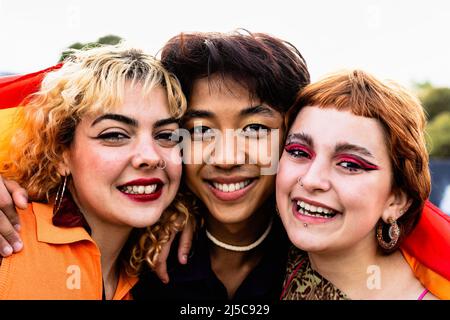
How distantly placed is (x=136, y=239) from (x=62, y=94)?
92cm

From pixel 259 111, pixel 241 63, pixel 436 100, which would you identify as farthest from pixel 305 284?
pixel 436 100

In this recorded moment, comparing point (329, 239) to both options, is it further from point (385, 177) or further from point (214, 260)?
point (214, 260)

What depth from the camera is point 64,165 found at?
2.84 m

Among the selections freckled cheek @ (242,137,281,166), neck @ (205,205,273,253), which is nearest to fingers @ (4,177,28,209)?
neck @ (205,205,273,253)

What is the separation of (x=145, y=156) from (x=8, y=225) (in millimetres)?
713

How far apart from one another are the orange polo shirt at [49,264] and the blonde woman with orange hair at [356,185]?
1.00 m

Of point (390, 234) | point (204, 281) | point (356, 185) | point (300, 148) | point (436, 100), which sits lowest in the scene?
point (436, 100)

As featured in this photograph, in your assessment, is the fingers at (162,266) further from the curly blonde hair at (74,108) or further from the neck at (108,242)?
the neck at (108,242)

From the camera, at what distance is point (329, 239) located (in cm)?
257

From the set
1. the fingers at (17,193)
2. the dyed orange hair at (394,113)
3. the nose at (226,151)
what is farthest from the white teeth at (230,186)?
the fingers at (17,193)

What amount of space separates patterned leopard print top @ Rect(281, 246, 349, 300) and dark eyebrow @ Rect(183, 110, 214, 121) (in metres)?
0.93

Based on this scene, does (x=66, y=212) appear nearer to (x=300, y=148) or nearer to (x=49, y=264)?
(x=49, y=264)

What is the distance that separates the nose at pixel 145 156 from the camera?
265cm

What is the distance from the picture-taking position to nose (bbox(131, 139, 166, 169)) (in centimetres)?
265
